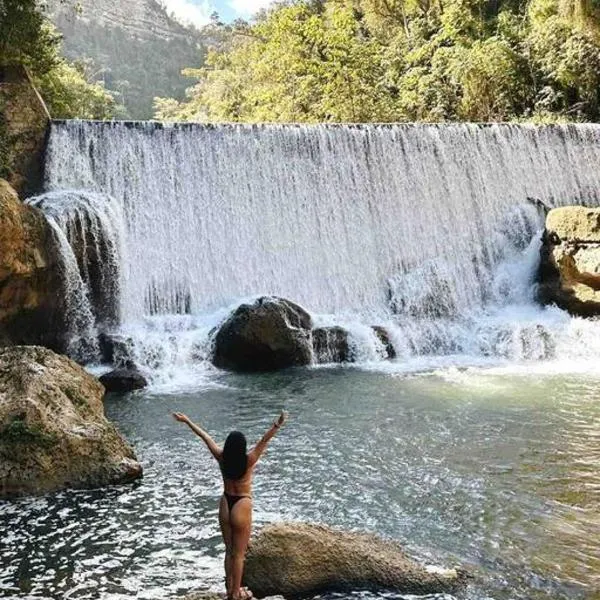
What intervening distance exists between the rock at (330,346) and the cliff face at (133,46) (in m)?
51.2

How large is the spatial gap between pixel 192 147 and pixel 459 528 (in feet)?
46.6

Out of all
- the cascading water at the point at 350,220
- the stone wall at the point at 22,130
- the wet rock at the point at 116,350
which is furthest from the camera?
the cascading water at the point at 350,220

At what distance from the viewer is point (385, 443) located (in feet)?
29.3

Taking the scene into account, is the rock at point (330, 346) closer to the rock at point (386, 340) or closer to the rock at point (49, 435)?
the rock at point (386, 340)

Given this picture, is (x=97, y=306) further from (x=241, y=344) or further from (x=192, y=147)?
(x=192, y=147)

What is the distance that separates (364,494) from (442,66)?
26.1 m

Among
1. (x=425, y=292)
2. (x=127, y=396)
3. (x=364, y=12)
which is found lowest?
(x=127, y=396)

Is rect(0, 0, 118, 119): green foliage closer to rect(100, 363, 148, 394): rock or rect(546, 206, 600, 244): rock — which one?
rect(100, 363, 148, 394): rock

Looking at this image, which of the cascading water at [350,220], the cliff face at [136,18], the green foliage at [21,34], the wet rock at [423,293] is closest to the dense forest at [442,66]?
the cascading water at [350,220]

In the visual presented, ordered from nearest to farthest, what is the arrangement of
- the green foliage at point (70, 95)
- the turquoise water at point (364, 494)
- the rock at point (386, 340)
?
the turquoise water at point (364, 494) → the rock at point (386, 340) → the green foliage at point (70, 95)

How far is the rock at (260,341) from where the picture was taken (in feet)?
46.1

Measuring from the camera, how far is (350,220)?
19797mm

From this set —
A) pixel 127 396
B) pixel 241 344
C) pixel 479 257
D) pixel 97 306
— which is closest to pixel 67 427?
pixel 127 396

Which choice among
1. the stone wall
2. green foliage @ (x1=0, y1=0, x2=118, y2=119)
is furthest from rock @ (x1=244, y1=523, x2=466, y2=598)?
the stone wall
